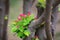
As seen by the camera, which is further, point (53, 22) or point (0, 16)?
point (0, 16)

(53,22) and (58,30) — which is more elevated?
(53,22)

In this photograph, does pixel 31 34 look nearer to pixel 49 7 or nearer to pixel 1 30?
pixel 49 7

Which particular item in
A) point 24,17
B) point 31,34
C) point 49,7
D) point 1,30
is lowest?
point 1,30

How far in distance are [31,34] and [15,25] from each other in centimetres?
29

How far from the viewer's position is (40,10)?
3.35 m

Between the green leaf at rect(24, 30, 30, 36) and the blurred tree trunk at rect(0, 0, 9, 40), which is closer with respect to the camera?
the green leaf at rect(24, 30, 30, 36)

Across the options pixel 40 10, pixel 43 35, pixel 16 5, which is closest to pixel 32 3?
pixel 40 10

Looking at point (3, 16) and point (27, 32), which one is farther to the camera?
point (3, 16)

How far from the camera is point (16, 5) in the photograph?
912 centimetres

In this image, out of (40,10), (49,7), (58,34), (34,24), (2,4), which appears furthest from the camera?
(58,34)

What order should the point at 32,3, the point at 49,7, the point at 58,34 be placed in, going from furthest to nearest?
the point at 58,34
the point at 32,3
the point at 49,7

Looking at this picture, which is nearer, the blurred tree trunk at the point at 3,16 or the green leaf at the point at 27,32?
the green leaf at the point at 27,32

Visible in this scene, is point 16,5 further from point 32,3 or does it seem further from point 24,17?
point 24,17

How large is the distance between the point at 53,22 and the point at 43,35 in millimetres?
275
